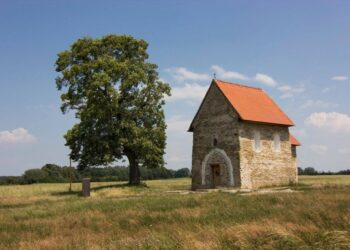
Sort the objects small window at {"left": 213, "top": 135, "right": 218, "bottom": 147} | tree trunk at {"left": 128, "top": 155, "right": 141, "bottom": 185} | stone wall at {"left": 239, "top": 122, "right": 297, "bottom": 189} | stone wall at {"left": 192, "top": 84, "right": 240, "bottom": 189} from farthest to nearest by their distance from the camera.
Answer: tree trunk at {"left": 128, "top": 155, "right": 141, "bottom": 185}
small window at {"left": 213, "top": 135, "right": 218, "bottom": 147}
stone wall at {"left": 192, "top": 84, "right": 240, "bottom": 189}
stone wall at {"left": 239, "top": 122, "right": 297, "bottom": 189}

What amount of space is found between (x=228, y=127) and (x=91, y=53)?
55.3 ft

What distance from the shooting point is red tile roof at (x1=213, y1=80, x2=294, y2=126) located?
34906mm

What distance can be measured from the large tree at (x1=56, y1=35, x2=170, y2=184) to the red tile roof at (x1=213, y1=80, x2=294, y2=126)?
8.68m

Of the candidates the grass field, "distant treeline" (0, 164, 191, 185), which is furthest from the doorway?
the grass field

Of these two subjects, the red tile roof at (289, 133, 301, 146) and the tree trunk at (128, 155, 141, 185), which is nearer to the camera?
the red tile roof at (289, 133, 301, 146)

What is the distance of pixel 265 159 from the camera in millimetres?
35438

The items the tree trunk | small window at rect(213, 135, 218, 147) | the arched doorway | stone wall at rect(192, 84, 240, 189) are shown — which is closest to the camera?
stone wall at rect(192, 84, 240, 189)

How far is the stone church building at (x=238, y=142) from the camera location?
33.7 meters

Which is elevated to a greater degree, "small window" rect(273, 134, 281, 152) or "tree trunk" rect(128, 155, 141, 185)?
"small window" rect(273, 134, 281, 152)

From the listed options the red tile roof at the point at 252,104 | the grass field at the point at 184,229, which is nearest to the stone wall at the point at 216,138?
the red tile roof at the point at 252,104

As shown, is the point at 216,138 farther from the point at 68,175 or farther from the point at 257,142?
the point at 68,175

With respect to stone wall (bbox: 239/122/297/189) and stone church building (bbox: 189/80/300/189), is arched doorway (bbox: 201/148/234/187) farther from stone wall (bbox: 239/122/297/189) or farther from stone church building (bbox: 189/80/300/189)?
stone wall (bbox: 239/122/297/189)

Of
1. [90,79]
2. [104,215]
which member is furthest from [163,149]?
[104,215]

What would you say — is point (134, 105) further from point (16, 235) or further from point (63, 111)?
point (16, 235)
